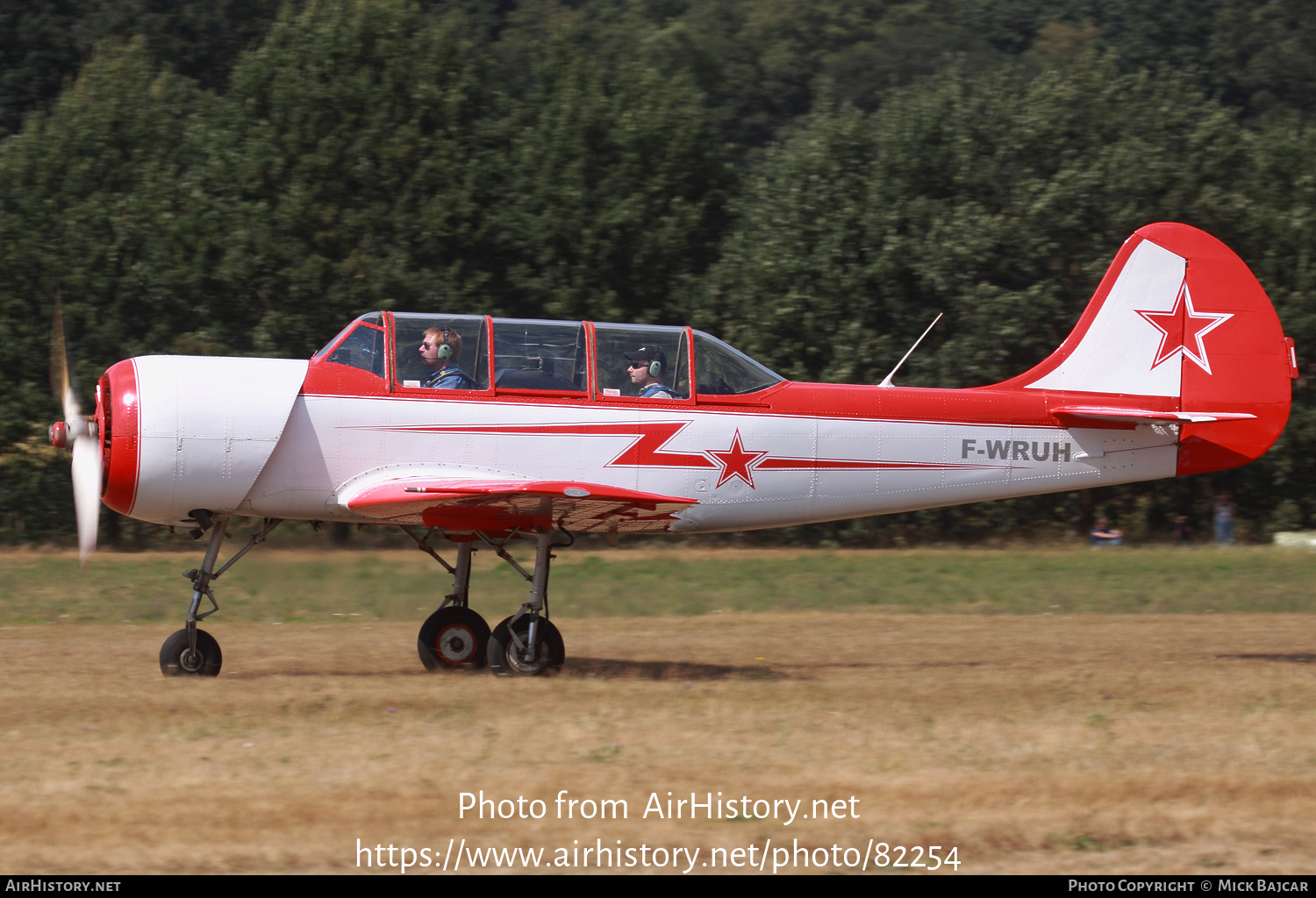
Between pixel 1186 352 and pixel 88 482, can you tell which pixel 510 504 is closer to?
pixel 88 482

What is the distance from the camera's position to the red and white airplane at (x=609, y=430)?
26.6ft

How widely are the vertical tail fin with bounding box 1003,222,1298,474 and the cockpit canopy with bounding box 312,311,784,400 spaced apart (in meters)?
2.49

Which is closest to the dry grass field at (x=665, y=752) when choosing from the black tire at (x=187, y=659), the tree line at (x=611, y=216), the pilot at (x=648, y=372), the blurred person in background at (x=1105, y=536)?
the black tire at (x=187, y=659)

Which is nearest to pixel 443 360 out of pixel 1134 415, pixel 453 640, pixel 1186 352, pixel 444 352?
pixel 444 352

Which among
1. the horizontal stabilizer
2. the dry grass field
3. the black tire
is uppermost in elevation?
the horizontal stabilizer

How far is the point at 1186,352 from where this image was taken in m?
9.79

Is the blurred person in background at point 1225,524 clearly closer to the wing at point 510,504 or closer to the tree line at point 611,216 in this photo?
the tree line at point 611,216

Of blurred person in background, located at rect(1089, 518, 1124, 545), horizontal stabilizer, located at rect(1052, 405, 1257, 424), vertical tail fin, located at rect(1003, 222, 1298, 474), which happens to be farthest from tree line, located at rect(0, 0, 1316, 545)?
horizontal stabilizer, located at rect(1052, 405, 1257, 424)

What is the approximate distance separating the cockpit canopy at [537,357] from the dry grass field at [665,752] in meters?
1.96

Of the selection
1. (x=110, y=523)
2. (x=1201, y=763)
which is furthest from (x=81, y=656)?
(x=110, y=523)

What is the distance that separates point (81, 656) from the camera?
942cm

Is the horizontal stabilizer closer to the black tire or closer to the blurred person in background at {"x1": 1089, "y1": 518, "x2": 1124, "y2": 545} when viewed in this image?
the black tire

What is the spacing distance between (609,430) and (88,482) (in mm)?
3310

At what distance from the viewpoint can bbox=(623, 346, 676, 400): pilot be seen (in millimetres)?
8797
